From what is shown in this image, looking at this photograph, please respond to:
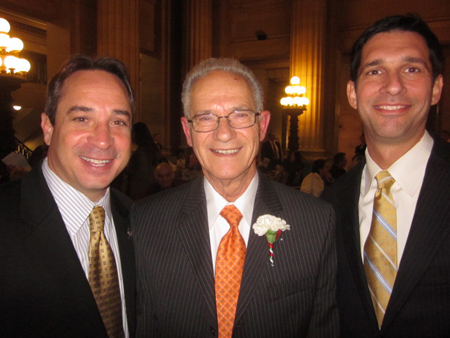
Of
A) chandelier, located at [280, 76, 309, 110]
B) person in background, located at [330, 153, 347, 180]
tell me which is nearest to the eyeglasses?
person in background, located at [330, 153, 347, 180]

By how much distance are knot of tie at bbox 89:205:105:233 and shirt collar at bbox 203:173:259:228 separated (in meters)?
0.56

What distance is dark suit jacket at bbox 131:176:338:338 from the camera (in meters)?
1.62

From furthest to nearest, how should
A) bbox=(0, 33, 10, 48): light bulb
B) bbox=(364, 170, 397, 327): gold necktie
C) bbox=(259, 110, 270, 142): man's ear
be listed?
bbox=(0, 33, 10, 48): light bulb, bbox=(259, 110, 270, 142): man's ear, bbox=(364, 170, 397, 327): gold necktie

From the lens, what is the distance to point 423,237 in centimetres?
161

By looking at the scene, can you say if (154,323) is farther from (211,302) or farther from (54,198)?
(54,198)

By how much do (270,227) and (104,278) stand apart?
0.86 meters

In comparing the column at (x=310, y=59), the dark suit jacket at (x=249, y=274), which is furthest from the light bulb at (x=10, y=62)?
the column at (x=310, y=59)

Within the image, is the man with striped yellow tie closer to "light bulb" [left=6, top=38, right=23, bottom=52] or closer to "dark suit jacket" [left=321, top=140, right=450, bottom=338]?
"dark suit jacket" [left=321, top=140, right=450, bottom=338]

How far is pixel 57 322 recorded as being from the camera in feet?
4.82

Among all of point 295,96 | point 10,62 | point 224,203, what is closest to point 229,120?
point 224,203

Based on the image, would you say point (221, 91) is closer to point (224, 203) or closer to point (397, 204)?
point (224, 203)

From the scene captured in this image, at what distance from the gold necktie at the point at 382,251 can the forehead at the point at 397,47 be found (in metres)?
0.67

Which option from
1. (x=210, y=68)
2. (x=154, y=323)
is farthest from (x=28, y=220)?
(x=210, y=68)

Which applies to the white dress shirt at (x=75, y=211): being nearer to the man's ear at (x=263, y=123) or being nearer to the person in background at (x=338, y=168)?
the man's ear at (x=263, y=123)
